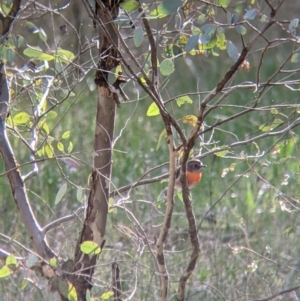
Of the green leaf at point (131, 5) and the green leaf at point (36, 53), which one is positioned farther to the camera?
the green leaf at point (36, 53)

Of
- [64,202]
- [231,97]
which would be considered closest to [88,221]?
[64,202]

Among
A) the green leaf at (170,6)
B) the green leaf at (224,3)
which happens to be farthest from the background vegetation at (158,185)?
the green leaf at (170,6)

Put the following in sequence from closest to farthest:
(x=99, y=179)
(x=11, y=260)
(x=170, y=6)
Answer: (x=170, y=6)
(x=11, y=260)
(x=99, y=179)

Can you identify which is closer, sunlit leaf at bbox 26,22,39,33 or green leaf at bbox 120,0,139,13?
green leaf at bbox 120,0,139,13

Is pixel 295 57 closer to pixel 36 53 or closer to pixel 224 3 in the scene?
pixel 224 3

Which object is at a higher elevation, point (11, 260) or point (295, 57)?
point (295, 57)

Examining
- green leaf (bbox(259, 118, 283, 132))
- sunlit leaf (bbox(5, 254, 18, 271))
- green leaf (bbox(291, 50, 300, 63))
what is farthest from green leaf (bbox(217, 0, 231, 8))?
sunlit leaf (bbox(5, 254, 18, 271))

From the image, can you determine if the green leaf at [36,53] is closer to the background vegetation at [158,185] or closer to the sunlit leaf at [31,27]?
the background vegetation at [158,185]

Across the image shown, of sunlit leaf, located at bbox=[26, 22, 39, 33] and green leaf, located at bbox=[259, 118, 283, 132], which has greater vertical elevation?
sunlit leaf, located at bbox=[26, 22, 39, 33]

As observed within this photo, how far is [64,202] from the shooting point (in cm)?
381

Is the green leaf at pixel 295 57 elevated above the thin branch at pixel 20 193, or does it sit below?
above

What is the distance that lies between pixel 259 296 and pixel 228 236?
0.99m

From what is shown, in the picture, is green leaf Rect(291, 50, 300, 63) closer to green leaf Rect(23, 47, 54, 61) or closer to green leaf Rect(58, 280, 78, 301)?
green leaf Rect(23, 47, 54, 61)

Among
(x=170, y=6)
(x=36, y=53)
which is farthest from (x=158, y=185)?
(x=170, y=6)
